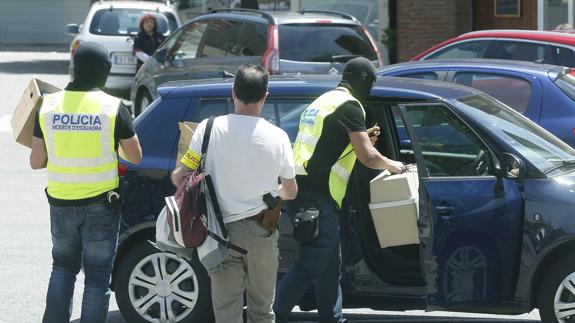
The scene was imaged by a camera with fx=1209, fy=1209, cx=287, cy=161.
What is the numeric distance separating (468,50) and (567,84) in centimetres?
271

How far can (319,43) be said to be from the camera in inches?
544

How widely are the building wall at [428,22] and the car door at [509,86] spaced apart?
32.4ft

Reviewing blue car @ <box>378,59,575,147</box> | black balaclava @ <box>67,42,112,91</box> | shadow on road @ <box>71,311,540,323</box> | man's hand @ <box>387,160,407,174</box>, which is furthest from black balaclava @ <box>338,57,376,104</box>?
blue car @ <box>378,59,575,147</box>

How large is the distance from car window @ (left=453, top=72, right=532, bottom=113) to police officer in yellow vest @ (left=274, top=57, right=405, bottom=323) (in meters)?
3.72

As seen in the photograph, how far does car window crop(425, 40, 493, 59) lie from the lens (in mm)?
12391

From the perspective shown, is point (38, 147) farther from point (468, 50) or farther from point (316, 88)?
point (468, 50)

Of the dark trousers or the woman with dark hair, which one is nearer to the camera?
the dark trousers

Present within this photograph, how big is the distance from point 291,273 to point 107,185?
1124mm

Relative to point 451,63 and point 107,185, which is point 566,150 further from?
point 451,63

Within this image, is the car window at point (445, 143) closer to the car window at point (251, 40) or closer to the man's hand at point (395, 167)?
the man's hand at point (395, 167)

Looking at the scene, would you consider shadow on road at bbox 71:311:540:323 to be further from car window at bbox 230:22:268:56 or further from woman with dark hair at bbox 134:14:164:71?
woman with dark hair at bbox 134:14:164:71

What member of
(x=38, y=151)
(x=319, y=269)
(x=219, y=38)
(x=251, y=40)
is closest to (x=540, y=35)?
(x=251, y=40)

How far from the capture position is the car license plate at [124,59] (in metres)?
18.8

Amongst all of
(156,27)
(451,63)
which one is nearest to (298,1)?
(156,27)
